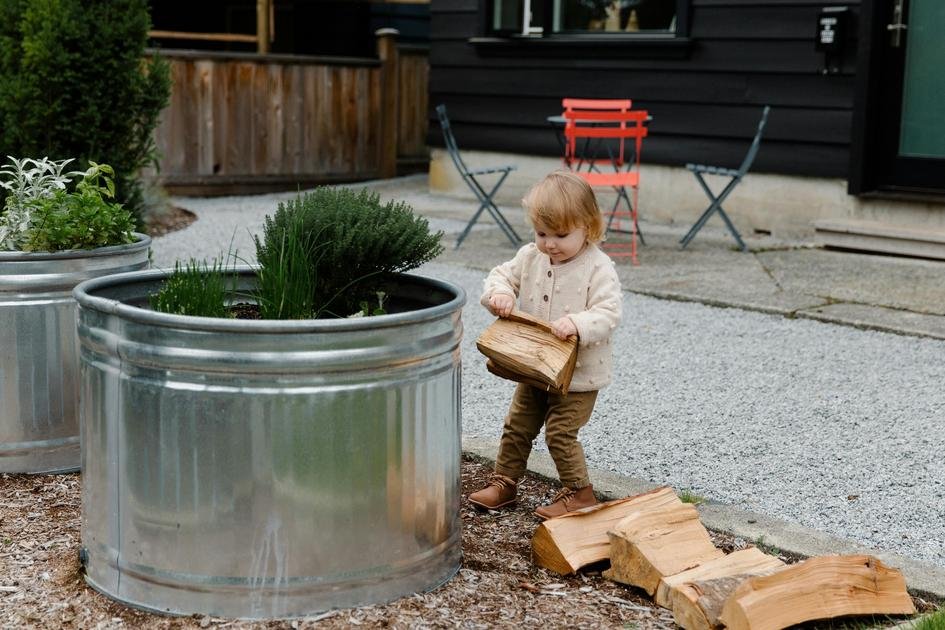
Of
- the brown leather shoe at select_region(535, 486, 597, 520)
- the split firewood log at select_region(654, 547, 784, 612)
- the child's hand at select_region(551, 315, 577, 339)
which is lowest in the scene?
the brown leather shoe at select_region(535, 486, 597, 520)

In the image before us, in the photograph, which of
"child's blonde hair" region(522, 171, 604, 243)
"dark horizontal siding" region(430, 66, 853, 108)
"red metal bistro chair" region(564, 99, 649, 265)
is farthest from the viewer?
"dark horizontal siding" region(430, 66, 853, 108)

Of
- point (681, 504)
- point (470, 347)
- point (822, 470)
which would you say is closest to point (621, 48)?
point (470, 347)

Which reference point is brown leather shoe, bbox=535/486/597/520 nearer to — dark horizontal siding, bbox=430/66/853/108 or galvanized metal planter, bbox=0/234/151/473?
galvanized metal planter, bbox=0/234/151/473

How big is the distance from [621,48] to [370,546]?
7.82m

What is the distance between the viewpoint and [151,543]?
2818 millimetres

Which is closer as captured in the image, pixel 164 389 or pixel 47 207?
pixel 164 389

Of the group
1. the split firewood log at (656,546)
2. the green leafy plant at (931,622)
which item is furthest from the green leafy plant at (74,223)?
the green leafy plant at (931,622)

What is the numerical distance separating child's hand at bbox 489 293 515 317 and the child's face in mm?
177

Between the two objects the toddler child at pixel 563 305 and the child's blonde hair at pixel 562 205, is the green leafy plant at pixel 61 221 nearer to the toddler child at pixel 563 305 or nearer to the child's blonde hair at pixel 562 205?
the toddler child at pixel 563 305

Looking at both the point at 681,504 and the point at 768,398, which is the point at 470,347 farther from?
the point at 681,504

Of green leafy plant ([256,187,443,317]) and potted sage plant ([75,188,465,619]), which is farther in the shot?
green leafy plant ([256,187,443,317])

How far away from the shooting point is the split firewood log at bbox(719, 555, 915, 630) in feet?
8.98

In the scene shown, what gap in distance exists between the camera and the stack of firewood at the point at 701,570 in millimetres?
2791

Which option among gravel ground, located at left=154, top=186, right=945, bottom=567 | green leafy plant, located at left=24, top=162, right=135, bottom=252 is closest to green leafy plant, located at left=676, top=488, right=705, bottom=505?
gravel ground, located at left=154, top=186, right=945, bottom=567
